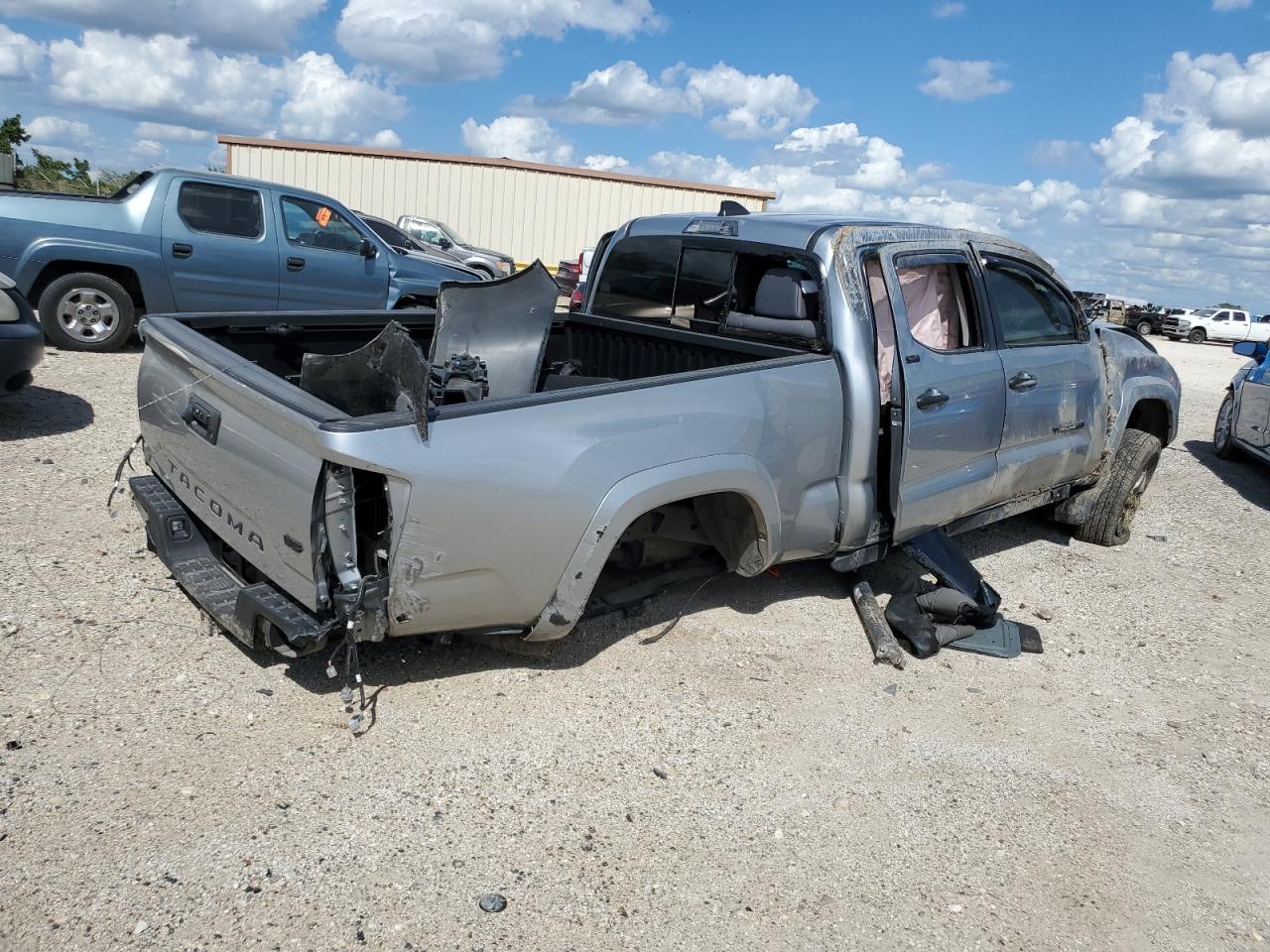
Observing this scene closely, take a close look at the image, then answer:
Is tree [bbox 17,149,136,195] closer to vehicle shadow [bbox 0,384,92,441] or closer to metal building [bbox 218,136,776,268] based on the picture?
metal building [bbox 218,136,776,268]

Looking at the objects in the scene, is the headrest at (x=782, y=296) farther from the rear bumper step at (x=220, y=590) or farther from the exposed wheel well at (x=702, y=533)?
the rear bumper step at (x=220, y=590)

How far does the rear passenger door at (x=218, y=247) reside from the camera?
9.30 metres

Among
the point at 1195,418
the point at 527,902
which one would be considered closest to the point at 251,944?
the point at 527,902

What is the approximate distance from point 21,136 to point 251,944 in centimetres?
3651

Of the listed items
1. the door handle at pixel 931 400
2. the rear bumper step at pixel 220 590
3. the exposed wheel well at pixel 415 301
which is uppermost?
the door handle at pixel 931 400

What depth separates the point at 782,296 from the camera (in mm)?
4496

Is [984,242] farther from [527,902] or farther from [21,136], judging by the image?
[21,136]

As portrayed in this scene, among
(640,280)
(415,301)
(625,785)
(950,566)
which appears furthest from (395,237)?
(625,785)

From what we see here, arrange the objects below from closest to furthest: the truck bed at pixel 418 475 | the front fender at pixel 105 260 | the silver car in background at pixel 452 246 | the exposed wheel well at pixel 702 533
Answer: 1. the truck bed at pixel 418 475
2. the exposed wheel well at pixel 702 533
3. the front fender at pixel 105 260
4. the silver car in background at pixel 452 246

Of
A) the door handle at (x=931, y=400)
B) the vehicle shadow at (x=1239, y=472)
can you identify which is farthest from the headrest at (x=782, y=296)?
the vehicle shadow at (x=1239, y=472)

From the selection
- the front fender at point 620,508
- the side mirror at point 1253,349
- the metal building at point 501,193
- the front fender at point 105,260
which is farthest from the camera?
the metal building at point 501,193

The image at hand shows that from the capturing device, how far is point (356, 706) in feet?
11.6

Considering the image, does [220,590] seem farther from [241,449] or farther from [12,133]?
[12,133]

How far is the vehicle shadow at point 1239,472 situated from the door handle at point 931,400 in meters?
4.94
